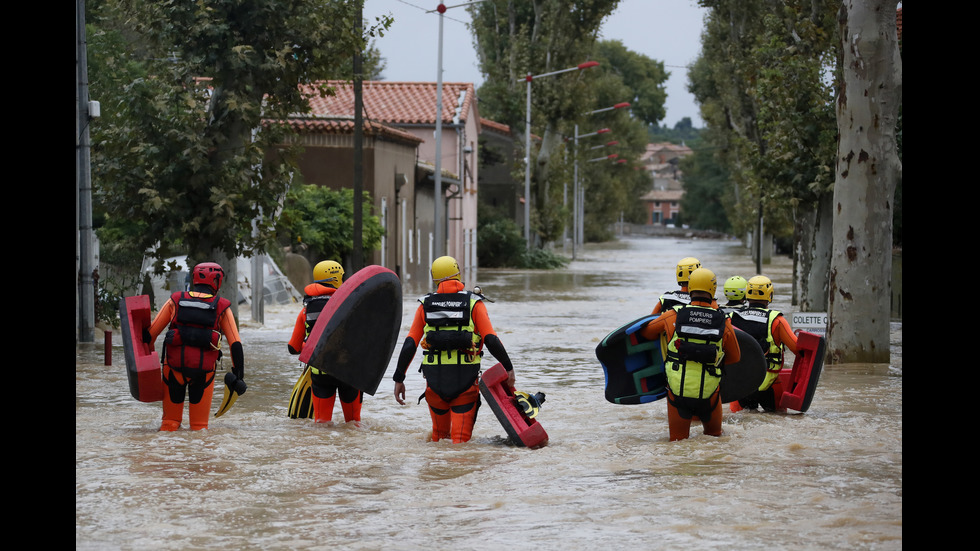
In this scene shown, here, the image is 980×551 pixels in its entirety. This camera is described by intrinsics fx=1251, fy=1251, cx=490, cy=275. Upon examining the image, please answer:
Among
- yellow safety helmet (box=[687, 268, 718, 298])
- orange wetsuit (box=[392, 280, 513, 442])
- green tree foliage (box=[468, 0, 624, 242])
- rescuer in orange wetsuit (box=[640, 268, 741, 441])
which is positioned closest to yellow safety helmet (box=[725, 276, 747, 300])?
rescuer in orange wetsuit (box=[640, 268, 741, 441])

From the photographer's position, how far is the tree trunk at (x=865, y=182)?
15266mm

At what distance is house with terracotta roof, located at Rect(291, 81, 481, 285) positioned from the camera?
110 ft

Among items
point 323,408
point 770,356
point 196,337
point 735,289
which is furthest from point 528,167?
point 196,337

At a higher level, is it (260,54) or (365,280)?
(260,54)

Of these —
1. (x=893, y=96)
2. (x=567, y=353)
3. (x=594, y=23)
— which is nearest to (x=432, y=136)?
(x=594, y=23)

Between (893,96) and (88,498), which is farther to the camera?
(893,96)

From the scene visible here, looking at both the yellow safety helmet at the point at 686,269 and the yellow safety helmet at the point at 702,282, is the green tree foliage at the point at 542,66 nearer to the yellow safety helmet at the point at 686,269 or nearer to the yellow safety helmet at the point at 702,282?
the yellow safety helmet at the point at 686,269

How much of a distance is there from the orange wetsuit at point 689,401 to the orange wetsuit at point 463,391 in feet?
3.97

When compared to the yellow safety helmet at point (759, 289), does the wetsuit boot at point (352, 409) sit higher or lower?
lower

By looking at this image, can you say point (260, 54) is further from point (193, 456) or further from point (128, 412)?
point (193, 456)

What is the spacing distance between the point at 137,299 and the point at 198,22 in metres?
8.15

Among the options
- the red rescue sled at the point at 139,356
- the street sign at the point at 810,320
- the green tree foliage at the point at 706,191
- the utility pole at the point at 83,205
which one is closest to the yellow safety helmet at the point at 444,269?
the red rescue sled at the point at 139,356

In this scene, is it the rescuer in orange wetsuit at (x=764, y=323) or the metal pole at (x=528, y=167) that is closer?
the rescuer in orange wetsuit at (x=764, y=323)

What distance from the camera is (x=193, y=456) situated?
9055 millimetres
